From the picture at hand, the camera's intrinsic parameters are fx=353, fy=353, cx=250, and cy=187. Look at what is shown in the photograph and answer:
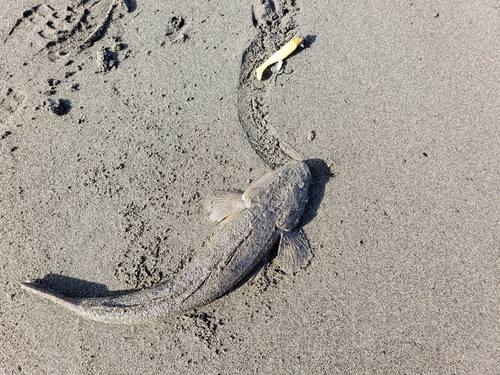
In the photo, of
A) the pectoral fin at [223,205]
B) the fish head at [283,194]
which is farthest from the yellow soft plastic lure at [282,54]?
the pectoral fin at [223,205]

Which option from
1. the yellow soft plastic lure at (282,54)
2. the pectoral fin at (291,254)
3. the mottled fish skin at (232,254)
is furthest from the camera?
the yellow soft plastic lure at (282,54)

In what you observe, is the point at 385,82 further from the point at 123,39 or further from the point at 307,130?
the point at 123,39

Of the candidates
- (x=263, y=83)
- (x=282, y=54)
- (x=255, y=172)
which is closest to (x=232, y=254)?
(x=255, y=172)

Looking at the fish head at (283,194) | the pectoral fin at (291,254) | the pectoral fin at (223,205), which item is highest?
the pectoral fin at (223,205)

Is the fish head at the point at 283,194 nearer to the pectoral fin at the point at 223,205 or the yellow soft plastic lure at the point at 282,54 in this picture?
the pectoral fin at the point at 223,205

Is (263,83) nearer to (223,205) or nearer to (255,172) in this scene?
(255,172)

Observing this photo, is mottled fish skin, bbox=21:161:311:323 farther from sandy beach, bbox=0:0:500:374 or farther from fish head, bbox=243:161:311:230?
sandy beach, bbox=0:0:500:374

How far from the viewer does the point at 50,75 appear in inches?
163

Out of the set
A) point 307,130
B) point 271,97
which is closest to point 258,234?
point 307,130

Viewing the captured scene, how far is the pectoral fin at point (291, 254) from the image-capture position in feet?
11.3

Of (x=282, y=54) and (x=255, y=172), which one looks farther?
(x=282, y=54)

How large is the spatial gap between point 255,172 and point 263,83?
1.11 meters

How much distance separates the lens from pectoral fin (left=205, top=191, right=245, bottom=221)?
354 cm

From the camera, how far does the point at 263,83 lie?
13.5 feet
